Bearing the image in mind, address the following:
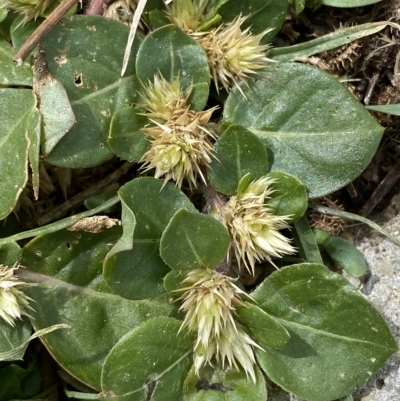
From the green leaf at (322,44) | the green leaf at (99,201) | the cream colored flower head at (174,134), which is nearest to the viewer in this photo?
the cream colored flower head at (174,134)

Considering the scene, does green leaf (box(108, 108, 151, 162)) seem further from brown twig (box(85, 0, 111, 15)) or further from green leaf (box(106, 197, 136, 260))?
brown twig (box(85, 0, 111, 15))

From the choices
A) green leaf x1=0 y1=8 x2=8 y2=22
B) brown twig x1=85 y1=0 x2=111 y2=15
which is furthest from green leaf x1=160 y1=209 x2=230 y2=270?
green leaf x1=0 y1=8 x2=8 y2=22

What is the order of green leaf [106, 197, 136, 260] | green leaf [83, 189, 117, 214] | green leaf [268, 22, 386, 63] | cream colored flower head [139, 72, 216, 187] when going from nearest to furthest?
green leaf [106, 197, 136, 260]
cream colored flower head [139, 72, 216, 187]
green leaf [268, 22, 386, 63]
green leaf [83, 189, 117, 214]

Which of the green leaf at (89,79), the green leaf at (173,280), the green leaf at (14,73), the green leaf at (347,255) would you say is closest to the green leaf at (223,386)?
the green leaf at (173,280)

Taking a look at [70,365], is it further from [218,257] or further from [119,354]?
[218,257]

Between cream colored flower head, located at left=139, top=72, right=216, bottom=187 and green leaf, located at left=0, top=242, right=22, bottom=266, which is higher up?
cream colored flower head, located at left=139, top=72, right=216, bottom=187

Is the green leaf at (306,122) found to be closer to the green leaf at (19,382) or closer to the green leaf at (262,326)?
the green leaf at (262,326)

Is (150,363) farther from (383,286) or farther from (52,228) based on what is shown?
(383,286)
